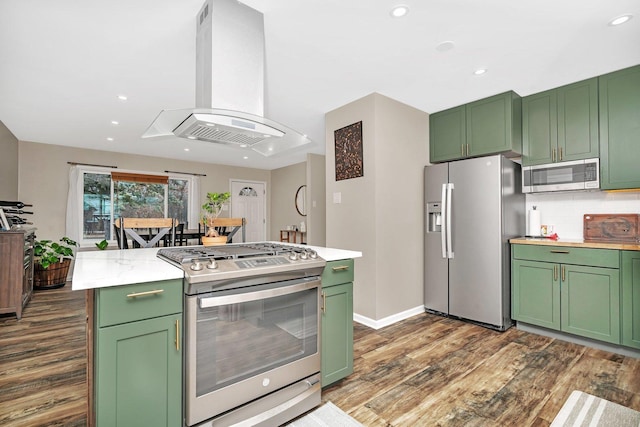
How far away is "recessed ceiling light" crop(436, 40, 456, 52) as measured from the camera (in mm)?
2340

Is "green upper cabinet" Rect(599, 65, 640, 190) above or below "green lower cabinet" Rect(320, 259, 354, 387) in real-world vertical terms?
above

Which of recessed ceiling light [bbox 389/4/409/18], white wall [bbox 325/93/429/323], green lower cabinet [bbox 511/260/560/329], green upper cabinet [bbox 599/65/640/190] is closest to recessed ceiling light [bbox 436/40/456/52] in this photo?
recessed ceiling light [bbox 389/4/409/18]

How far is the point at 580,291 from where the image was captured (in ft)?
8.97

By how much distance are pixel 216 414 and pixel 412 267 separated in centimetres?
258

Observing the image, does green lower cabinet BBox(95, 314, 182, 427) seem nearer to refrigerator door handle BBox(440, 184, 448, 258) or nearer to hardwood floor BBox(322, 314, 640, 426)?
hardwood floor BBox(322, 314, 640, 426)

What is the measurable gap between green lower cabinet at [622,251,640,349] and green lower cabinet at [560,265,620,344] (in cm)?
4

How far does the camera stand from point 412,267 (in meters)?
3.54

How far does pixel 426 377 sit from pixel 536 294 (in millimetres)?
1580

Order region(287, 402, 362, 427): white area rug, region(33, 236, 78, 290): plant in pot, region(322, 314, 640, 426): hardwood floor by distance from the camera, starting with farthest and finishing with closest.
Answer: region(33, 236, 78, 290): plant in pot, region(322, 314, 640, 426): hardwood floor, region(287, 402, 362, 427): white area rug

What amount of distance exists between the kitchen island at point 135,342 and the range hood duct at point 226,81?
843 mm

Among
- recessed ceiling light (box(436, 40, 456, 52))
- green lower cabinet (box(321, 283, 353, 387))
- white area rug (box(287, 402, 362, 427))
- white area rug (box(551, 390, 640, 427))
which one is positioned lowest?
white area rug (box(287, 402, 362, 427))

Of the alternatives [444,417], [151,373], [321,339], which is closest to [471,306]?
[444,417]

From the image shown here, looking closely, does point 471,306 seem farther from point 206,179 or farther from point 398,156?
point 206,179

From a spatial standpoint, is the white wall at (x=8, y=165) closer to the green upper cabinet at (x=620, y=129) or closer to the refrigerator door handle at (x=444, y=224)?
the refrigerator door handle at (x=444, y=224)
